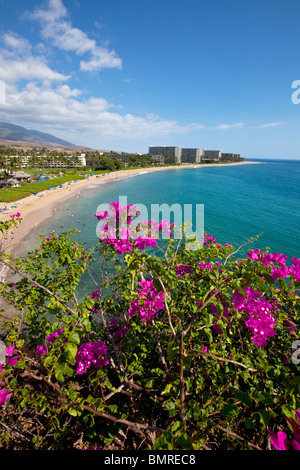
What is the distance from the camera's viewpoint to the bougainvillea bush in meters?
1.44

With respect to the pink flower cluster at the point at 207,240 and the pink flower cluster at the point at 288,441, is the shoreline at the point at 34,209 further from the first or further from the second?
the pink flower cluster at the point at 288,441

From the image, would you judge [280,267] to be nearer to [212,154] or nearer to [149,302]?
[149,302]

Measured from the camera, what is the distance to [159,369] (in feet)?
8.28

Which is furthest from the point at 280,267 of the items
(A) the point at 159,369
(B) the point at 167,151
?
(B) the point at 167,151

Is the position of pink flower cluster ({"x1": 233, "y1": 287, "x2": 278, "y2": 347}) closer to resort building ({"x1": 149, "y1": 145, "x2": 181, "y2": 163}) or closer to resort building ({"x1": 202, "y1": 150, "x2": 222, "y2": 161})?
resort building ({"x1": 149, "y1": 145, "x2": 181, "y2": 163})

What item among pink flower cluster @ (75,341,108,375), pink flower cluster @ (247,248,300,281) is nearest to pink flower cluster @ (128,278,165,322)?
pink flower cluster @ (75,341,108,375)

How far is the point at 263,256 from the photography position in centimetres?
307

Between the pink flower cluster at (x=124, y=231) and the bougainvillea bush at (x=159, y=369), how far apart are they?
18 millimetres

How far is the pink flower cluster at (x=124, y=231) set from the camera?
2693mm

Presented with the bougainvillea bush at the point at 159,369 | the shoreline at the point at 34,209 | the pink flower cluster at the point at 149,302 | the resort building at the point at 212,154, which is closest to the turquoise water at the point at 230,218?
the shoreline at the point at 34,209

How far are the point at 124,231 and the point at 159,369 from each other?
72.7 inches

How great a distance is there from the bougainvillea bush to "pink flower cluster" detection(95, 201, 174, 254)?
0.02 metres
